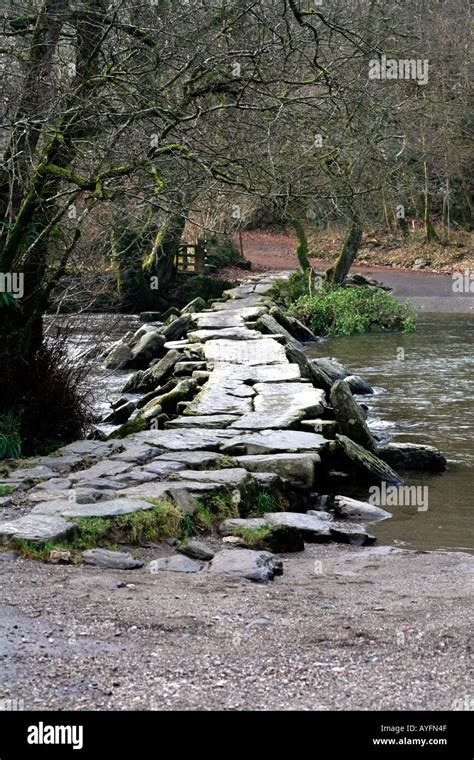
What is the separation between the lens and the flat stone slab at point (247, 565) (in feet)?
20.8

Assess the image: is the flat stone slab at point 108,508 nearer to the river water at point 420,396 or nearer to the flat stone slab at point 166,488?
the flat stone slab at point 166,488

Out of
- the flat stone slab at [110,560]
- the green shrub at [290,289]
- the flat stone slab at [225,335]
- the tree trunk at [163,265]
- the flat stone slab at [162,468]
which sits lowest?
the flat stone slab at [110,560]

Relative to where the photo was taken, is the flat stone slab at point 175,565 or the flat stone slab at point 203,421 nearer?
the flat stone slab at point 175,565

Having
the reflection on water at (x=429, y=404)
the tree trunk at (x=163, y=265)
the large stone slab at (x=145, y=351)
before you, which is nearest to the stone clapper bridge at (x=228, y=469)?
the reflection on water at (x=429, y=404)

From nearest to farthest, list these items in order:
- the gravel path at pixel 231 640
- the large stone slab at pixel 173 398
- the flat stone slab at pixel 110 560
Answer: the gravel path at pixel 231 640 < the flat stone slab at pixel 110 560 < the large stone slab at pixel 173 398

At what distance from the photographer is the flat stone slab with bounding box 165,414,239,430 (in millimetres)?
9867

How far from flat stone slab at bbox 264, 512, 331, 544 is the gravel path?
0.85m

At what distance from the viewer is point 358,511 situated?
8602 millimetres

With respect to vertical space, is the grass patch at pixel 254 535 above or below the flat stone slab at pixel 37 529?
below

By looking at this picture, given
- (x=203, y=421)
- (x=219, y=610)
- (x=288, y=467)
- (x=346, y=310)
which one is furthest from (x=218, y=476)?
(x=346, y=310)

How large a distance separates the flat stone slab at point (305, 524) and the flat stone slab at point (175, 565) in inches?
39.4

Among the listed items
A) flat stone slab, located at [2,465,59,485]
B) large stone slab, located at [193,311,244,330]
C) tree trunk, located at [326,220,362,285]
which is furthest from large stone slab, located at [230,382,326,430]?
tree trunk, located at [326,220,362,285]

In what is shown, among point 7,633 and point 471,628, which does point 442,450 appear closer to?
point 471,628
